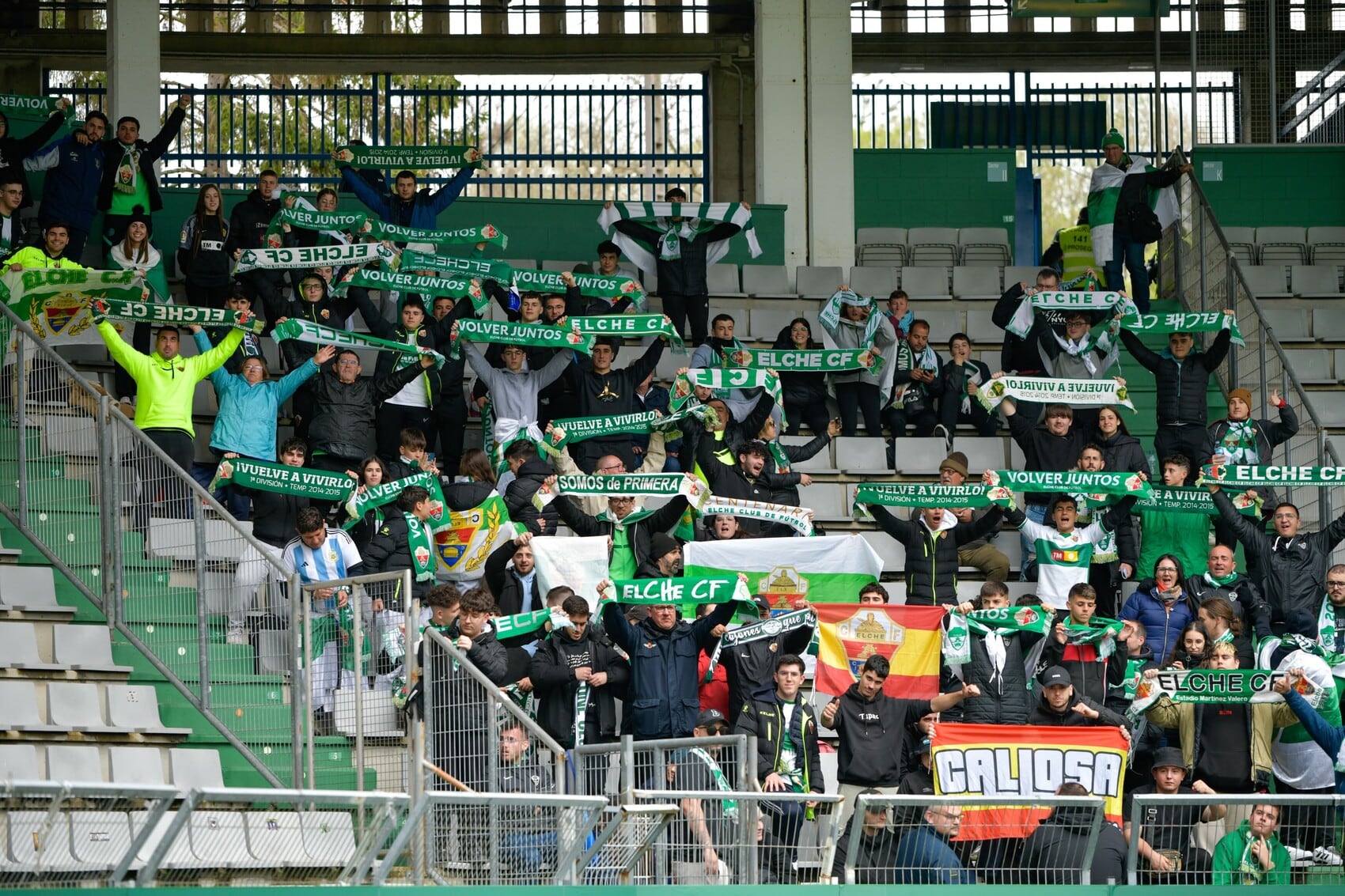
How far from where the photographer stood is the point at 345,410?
15.9 m

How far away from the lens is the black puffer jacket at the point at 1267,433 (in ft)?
54.4

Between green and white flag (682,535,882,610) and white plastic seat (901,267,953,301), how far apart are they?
585 cm

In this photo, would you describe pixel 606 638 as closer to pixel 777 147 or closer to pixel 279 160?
pixel 777 147

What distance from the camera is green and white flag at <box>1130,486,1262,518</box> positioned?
15.8 metres

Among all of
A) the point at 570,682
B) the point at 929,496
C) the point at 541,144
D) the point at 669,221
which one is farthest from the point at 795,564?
the point at 541,144

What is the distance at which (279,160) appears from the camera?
25.0 m

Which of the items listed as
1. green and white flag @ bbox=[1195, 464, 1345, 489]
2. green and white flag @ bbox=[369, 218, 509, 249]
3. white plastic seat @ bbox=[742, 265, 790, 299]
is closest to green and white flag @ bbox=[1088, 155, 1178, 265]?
white plastic seat @ bbox=[742, 265, 790, 299]

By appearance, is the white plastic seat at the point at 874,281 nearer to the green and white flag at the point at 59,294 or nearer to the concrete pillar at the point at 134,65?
the concrete pillar at the point at 134,65

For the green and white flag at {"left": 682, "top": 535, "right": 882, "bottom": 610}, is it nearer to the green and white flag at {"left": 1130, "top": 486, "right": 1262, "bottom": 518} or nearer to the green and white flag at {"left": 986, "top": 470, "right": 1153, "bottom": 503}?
the green and white flag at {"left": 986, "top": 470, "right": 1153, "bottom": 503}

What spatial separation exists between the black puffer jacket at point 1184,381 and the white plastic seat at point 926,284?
3810 millimetres

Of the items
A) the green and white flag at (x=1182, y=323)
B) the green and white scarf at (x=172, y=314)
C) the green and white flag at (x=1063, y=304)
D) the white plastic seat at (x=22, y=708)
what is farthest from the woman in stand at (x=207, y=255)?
the green and white flag at (x=1182, y=323)

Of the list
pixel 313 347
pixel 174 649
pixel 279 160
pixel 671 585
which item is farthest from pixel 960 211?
Result: pixel 174 649

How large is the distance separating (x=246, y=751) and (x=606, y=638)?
2.43 metres

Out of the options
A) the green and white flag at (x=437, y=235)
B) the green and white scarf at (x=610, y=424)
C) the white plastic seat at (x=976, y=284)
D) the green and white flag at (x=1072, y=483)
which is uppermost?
the green and white flag at (x=437, y=235)
